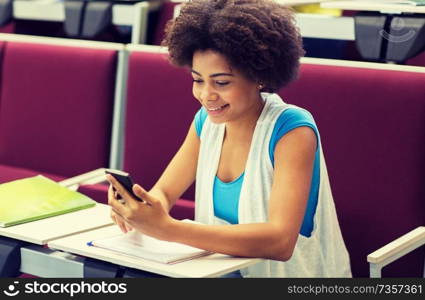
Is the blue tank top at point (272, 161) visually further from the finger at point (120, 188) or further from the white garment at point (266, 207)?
the finger at point (120, 188)

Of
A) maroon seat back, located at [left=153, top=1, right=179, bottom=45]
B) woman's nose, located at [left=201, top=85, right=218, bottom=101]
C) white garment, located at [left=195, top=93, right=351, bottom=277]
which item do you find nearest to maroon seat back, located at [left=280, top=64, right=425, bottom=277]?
white garment, located at [left=195, top=93, right=351, bottom=277]

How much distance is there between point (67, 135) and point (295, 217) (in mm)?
1614

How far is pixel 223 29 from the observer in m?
1.99

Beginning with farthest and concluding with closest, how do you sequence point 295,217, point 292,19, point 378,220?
point 378,220 < point 292,19 < point 295,217

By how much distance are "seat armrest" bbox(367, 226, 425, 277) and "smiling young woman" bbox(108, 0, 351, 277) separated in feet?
0.29

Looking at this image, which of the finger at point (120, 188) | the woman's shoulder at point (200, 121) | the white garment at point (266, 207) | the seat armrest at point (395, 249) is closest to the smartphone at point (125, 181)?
the finger at point (120, 188)

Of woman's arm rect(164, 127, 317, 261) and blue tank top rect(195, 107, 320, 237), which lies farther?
blue tank top rect(195, 107, 320, 237)

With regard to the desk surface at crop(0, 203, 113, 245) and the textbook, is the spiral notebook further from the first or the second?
the desk surface at crop(0, 203, 113, 245)

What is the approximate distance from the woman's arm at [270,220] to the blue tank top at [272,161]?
0.11 ft

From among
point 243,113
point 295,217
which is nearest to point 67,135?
point 243,113

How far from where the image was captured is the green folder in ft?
6.95

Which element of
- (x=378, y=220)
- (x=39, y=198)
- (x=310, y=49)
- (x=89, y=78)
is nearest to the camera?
(x=39, y=198)

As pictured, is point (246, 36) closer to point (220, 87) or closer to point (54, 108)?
point (220, 87)

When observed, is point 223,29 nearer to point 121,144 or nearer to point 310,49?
point 310,49
